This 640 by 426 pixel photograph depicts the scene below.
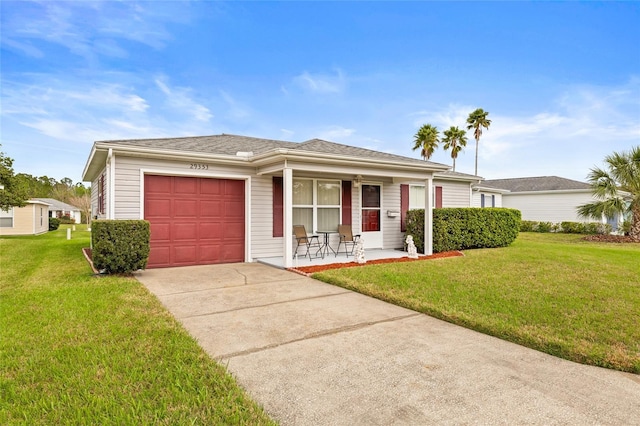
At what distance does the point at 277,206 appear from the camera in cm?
939

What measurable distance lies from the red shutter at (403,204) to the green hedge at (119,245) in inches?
316

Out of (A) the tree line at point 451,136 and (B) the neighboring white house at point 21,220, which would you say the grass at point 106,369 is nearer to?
(B) the neighboring white house at point 21,220

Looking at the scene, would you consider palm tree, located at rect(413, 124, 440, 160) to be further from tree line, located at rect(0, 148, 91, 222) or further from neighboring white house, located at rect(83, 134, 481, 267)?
tree line, located at rect(0, 148, 91, 222)

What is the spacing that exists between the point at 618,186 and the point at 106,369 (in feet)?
64.5

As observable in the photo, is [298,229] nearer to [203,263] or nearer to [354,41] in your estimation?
[203,263]

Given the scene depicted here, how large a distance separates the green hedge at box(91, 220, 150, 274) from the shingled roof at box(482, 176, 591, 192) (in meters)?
24.4

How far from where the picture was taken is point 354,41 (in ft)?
39.9

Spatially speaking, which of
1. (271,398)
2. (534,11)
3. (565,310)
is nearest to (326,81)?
(534,11)

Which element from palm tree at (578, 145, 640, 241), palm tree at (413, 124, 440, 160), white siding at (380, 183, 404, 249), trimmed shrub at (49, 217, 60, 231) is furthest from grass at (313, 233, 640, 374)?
trimmed shrub at (49, 217, 60, 231)

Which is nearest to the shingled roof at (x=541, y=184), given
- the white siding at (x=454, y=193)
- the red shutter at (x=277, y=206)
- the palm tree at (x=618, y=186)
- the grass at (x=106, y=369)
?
the palm tree at (x=618, y=186)

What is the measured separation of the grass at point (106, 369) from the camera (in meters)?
2.22

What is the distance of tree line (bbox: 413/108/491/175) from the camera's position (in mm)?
26656

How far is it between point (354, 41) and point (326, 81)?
8.20 ft

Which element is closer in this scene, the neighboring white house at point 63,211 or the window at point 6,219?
the window at point 6,219
